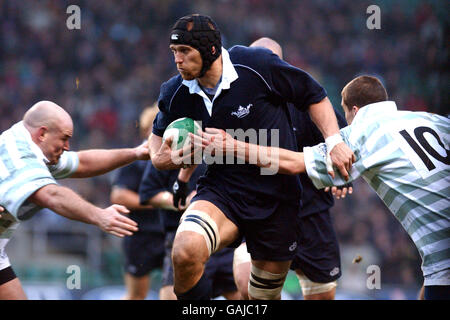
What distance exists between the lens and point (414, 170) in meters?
3.95

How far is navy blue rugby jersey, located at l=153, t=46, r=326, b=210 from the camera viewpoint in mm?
4496

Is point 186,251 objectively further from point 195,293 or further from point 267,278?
point 267,278

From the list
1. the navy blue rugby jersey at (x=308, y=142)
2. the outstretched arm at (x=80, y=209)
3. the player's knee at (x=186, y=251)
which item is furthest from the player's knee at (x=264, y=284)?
the outstretched arm at (x=80, y=209)

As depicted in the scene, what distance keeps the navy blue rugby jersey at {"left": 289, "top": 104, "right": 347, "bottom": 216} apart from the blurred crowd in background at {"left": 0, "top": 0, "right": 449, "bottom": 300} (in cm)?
582

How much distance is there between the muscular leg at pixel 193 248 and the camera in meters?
4.13

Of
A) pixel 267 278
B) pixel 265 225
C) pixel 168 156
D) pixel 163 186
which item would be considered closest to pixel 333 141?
pixel 265 225

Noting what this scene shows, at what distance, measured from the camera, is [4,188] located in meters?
4.21

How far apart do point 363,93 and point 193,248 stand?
5.39ft

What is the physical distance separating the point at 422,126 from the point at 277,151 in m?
0.97

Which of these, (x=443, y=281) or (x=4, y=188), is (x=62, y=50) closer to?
(x=4, y=188)

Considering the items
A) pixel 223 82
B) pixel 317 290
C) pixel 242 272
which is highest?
pixel 223 82

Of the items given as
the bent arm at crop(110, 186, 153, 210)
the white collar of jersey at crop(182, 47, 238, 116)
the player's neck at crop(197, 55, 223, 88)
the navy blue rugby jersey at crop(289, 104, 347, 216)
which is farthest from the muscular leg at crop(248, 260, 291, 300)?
the bent arm at crop(110, 186, 153, 210)

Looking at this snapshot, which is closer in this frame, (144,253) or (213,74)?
(213,74)
